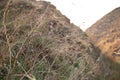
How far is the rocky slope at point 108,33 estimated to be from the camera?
1109cm

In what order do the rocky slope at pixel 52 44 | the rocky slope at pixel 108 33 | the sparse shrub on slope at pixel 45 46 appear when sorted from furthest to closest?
the rocky slope at pixel 108 33
the rocky slope at pixel 52 44
the sparse shrub on slope at pixel 45 46

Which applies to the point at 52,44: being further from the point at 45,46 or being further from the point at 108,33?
the point at 108,33

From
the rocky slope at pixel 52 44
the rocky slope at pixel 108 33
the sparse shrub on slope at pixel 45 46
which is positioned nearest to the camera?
the sparse shrub on slope at pixel 45 46

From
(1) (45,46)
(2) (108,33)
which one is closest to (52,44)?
(1) (45,46)

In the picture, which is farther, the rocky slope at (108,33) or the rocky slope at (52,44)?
the rocky slope at (108,33)

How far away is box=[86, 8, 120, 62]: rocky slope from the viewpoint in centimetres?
1109

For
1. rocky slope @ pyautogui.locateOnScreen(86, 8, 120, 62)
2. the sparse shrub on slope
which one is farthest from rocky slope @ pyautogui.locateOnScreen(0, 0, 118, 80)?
rocky slope @ pyautogui.locateOnScreen(86, 8, 120, 62)

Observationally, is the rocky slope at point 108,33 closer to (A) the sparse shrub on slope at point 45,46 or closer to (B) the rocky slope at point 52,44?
(B) the rocky slope at point 52,44

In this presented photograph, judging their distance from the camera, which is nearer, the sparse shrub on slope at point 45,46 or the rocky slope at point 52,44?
the sparse shrub on slope at point 45,46

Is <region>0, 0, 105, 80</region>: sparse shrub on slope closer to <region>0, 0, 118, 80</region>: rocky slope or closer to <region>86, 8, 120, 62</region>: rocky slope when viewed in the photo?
<region>0, 0, 118, 80</region>: rocky slope

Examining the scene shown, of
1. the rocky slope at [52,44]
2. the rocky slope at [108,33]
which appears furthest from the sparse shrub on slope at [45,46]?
the rocky slope at [108,33]

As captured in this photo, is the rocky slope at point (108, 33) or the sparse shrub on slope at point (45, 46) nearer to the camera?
the sparse shrub on slope at point (45, 46)

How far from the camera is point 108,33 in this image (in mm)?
12156

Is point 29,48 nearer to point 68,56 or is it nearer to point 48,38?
point 48,38
